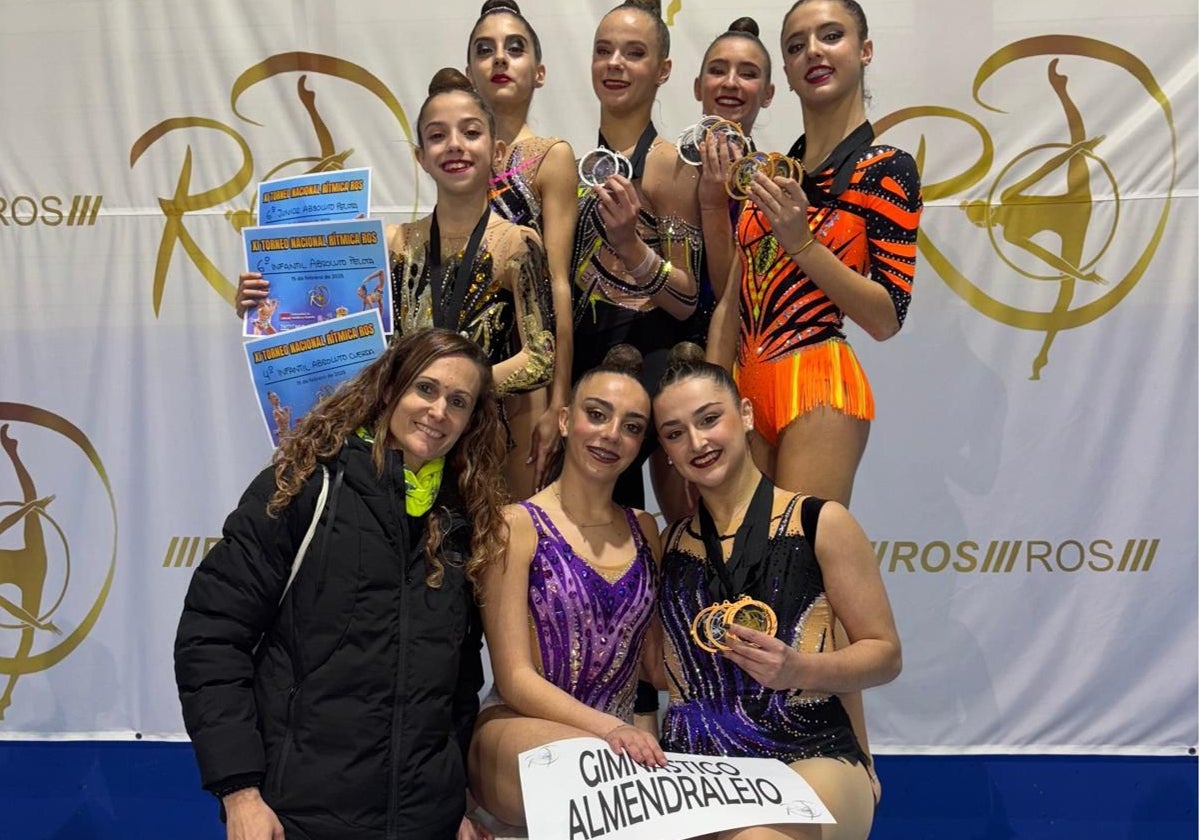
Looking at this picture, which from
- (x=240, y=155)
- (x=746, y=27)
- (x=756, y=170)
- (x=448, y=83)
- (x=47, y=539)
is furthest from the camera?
(x=47, y=539)

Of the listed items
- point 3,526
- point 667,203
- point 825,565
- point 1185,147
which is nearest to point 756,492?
point 825,565

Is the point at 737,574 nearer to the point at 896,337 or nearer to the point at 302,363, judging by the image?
the point at 302,363

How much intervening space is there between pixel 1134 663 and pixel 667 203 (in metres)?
2.44

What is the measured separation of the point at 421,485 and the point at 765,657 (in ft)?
2.34

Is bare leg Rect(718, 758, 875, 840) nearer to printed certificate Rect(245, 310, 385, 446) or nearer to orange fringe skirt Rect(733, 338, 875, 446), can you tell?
orange fringe skirt Rect(733, 338, 875, 446)

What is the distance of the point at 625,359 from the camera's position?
2373 millimetres

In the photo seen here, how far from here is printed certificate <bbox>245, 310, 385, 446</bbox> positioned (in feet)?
7.40

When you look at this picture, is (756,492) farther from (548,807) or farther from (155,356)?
(155,356)

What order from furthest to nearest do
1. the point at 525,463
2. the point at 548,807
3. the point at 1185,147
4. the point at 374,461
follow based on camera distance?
1. the point at 1185,147
2. the point at 525,463
3. the point at 374,461
4. the point at 548,807

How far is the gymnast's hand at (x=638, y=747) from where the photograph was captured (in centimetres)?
192

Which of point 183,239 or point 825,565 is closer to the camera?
point 825,565

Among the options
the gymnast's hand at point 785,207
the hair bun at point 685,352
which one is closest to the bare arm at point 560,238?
the hair bun at point 685,352

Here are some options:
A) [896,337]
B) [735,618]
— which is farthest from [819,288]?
[896,337]

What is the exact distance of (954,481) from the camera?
3746 millimetres
